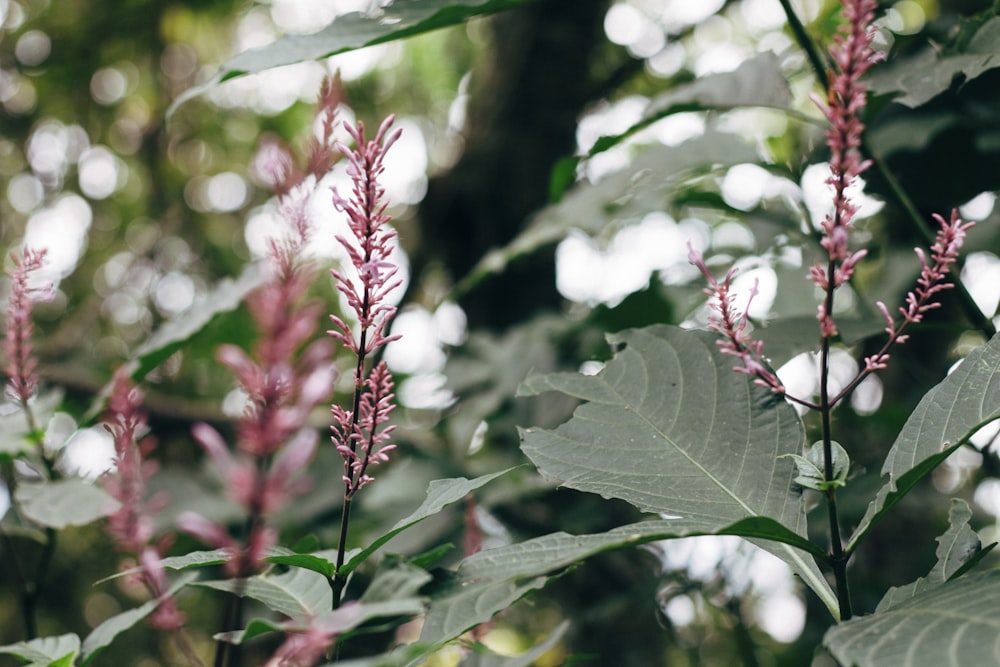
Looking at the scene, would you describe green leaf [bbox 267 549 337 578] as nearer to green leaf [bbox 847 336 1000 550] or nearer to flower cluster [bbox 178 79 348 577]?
flower cluster [bbox 178 79 348 577]

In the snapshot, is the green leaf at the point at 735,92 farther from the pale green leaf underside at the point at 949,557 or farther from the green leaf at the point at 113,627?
the green leaf at the point at 113,627

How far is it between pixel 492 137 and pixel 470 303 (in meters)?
0.63

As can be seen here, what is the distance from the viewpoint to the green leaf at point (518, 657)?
68 cm

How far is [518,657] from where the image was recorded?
2.64 ft

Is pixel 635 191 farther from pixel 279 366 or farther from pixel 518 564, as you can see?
pixel 279 366

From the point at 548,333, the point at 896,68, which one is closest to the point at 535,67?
the point at 548,333

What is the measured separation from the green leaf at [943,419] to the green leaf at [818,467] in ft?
0.13

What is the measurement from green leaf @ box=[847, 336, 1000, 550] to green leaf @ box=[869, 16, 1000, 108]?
0.48m

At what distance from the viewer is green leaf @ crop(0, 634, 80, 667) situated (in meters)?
0.78

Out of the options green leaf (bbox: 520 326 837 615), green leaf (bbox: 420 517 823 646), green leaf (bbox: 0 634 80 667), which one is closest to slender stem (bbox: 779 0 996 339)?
green leaf (bbox: 520 326 837 615)

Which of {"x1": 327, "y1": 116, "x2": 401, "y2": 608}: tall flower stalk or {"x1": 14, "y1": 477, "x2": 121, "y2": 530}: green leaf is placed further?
{"x1": 14, "y1": 477, "x2": 121, "y2": 530}: green leaf

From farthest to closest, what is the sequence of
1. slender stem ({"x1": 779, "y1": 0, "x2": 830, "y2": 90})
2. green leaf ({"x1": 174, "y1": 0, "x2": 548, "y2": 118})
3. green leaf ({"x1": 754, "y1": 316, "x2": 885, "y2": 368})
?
green leaf ({"x1": 754, "y1": 316, "x2": 885, "y2": 368}) → slender stem ({"x1": 779, "y1": 0, "x2": 830, "y2": 90}) → green leaf ({"x1": 174, "y1": 0, "x2": 548, "y2": 118})

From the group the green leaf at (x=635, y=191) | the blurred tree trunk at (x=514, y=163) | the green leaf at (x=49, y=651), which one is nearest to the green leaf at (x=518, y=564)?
the green leaf at (x=49, y=651)

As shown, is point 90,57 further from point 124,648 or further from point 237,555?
point 237,555
